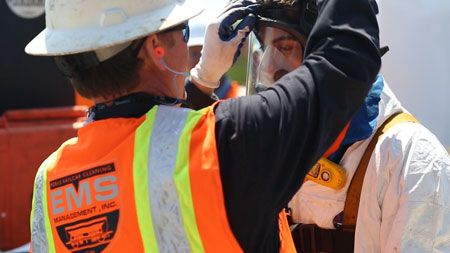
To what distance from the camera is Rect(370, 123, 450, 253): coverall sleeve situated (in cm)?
224

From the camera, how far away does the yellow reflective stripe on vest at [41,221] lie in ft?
6.68

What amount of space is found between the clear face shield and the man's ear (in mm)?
690

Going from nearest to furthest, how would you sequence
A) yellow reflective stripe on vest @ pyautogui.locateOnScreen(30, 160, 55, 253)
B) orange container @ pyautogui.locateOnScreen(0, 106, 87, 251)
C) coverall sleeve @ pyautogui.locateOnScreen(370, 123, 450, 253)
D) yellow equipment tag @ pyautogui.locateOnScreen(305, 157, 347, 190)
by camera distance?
1. yellow reflective stripe on vest @ pyautogui.locateOnScreen(30, 160, 55, 253)
2. coverall sleeve @ pyautogui.locateOnScreen(370, 123, 450, 253)
3. yellow equipment tag @ pyautogui.locateOnScreen(305, 157, 347, 190)
4. orange container @ pyautogui.locateOnScreen(0, 106, 87, 251)

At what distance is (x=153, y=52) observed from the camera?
2006 millimetres

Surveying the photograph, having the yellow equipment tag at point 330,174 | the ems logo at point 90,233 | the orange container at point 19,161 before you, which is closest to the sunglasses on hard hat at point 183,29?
the ems logo at point 90,233

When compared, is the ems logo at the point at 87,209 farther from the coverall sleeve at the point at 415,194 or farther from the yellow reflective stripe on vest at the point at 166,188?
the coverall sleeve at the point at 415,194

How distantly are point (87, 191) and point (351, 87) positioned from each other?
708mm

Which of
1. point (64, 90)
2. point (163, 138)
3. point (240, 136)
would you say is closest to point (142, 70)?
point (163, 138)

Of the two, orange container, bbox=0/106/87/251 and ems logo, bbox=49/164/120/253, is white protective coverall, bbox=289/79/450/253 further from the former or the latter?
orange container, bbox=0/106/87/251

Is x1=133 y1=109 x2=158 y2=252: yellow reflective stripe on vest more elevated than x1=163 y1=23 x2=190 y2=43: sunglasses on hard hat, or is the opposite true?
x1=163 y1=23 x2=190 y2=43: sunglasses on hard hat

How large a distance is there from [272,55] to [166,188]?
987 millimetres

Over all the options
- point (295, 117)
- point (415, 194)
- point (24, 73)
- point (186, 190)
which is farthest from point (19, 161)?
point (295, 117)

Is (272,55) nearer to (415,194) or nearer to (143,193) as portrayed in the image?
(415,194)

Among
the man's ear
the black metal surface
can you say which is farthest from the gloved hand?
the black metal surface
